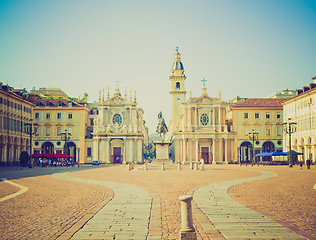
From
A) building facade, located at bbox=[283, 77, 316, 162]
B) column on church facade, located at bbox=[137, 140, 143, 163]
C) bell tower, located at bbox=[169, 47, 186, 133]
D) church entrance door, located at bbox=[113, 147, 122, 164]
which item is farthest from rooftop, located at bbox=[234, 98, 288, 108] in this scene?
church entrance door, located at bbox=[113, 147, 122, 164]

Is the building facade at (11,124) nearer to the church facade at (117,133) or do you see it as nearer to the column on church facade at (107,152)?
the church facade at (117,133)

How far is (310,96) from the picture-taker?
59438 mm

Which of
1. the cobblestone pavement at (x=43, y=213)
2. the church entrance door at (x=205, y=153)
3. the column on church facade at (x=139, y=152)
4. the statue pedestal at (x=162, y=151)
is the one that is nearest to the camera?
the cobblestone pavement at (x=43, y=213)

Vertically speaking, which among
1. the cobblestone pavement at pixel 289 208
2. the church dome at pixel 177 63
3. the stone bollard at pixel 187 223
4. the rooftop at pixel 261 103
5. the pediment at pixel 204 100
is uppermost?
the church dome at pixel 177 63

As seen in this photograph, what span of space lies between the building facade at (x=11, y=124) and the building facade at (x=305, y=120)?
157 ft

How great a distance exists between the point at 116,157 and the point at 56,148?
47.0 ft

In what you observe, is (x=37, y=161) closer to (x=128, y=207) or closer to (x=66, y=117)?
(x=66, y=117)

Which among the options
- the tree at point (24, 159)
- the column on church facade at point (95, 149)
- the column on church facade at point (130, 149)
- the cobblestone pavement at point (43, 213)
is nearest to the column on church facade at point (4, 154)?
the tree at point (24, 159)

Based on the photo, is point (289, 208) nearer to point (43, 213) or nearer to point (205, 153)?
point (43, 213)

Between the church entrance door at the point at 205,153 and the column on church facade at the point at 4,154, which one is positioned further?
the church entrance door at the point at 205,153

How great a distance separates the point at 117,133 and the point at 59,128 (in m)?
14.0

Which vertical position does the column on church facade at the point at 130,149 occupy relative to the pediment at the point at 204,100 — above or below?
below

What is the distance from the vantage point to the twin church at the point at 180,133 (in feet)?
266

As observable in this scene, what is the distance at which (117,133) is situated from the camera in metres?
82.8
